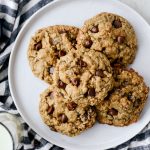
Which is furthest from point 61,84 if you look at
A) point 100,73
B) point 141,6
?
point 141,6

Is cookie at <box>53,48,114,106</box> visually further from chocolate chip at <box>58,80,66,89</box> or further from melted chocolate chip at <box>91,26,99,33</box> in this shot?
melted chocolate chip at <box>91,26,99,33</box>

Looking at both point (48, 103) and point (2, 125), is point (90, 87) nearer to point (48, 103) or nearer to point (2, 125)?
point (48, 103)

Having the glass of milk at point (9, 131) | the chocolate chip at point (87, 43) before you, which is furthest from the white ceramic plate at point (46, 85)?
the chocolate chip at point (87, 43)

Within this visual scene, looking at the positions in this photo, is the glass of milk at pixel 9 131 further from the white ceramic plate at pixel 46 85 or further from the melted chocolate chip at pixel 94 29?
the melted chocolate chip at pixel 94 29

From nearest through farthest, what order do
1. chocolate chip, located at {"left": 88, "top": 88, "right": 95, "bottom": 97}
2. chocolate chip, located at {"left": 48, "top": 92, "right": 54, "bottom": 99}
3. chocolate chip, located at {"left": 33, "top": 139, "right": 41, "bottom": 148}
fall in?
chocolate chip, located at {"left": 88, "top": 88, "right": 95, "bottom": 97}, chocolate chip, located at {"left": 48, "top": 92, "right": 54, "bottom": 99}, chocolate chip, located at {"left": 33, "top": 139, "right": 41, "bottom": 148}

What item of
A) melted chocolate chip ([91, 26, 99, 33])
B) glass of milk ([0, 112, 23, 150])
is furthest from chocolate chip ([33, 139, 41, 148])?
melted chocolate chip ([91, 26, 99, 33])
